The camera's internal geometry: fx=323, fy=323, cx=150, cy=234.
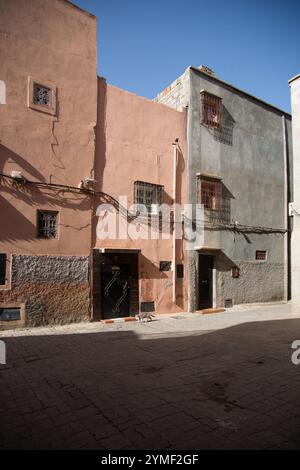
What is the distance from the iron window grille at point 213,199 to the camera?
1355 cm

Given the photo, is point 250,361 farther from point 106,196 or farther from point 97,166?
point 97,166

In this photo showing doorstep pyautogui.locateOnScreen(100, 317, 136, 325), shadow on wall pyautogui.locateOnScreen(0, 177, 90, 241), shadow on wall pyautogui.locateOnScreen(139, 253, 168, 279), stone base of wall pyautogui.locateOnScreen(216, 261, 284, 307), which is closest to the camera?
shadow on wall pyautogui.locateOnScreen(0, 177, 90, 241)

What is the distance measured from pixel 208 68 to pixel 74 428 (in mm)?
15600

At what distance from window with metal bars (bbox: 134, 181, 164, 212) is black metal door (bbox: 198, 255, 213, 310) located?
313cm

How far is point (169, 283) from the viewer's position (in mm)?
12383

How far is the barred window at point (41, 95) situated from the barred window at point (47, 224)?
337 centimetres

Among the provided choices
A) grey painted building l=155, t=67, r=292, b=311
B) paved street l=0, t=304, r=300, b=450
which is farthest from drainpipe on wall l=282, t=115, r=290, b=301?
paved street l=0, t=304, r=300, b=450

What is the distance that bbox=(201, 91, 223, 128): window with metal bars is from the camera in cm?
1380

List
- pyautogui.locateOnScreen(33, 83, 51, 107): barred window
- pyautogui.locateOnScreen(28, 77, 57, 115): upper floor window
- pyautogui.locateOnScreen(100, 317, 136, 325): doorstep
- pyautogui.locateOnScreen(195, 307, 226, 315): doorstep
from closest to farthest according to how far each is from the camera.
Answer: pyautogui.locateOnScreen(28, 77, 57, 115): upper floor window → pyautogui.locateOnScreen(33, 83, 51, 107): barred window → pyautogui.locateOnScreen(100, 317, 136, 325): doorstep → pyautogui.locateOnScreen(195, 307, 226, 315): doorstep

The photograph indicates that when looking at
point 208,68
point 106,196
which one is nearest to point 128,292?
point 106,196

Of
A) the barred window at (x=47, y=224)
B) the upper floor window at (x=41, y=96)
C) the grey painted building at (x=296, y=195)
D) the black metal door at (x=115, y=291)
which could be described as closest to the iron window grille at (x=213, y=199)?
the grey painted building at (x=296, y=195)

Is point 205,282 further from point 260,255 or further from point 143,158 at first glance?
point 143,158

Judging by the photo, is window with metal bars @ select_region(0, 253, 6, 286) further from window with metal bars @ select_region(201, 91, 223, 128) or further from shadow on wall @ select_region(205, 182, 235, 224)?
window with metal bars @ select_region(201, 91, 223, 128)

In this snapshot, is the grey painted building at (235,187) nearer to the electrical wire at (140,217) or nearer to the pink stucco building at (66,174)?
the electrical wire at (140,217)
